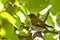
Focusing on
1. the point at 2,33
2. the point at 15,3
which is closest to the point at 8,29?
the point at 2,33

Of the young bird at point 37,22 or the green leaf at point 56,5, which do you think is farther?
the young bird at point 37,22

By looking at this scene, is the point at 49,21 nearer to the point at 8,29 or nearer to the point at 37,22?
the point at 37,22

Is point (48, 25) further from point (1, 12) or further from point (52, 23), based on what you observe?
point (1, 12)

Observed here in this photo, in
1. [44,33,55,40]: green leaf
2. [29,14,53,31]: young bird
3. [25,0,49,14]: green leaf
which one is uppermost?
[29,14,53,31]: young bird

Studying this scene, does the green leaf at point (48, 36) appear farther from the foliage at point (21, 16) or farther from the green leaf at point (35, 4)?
the green leaf at point (35, 4)

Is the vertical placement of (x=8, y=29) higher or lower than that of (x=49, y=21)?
lower

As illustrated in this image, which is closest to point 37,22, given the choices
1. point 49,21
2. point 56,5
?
point 49,21

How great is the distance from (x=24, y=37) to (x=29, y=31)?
34 mm

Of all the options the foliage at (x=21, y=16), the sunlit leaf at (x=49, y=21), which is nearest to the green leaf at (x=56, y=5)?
the foliage at (x=21, y=16)

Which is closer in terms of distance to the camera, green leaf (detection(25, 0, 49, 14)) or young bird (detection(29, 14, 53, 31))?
green leaf (detection(25, 0, 49, 14))

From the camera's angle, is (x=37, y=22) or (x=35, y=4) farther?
(x=37, y=22)

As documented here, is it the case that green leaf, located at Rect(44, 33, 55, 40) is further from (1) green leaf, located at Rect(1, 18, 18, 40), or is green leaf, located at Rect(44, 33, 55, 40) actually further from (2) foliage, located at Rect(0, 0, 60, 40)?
(1) green leaf, located at Rect(1, 18, 18, 40)

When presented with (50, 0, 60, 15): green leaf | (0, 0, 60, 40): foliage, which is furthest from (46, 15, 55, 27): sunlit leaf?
(50, 0, 60, 15): green leaf

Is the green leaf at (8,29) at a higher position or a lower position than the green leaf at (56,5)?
lower
